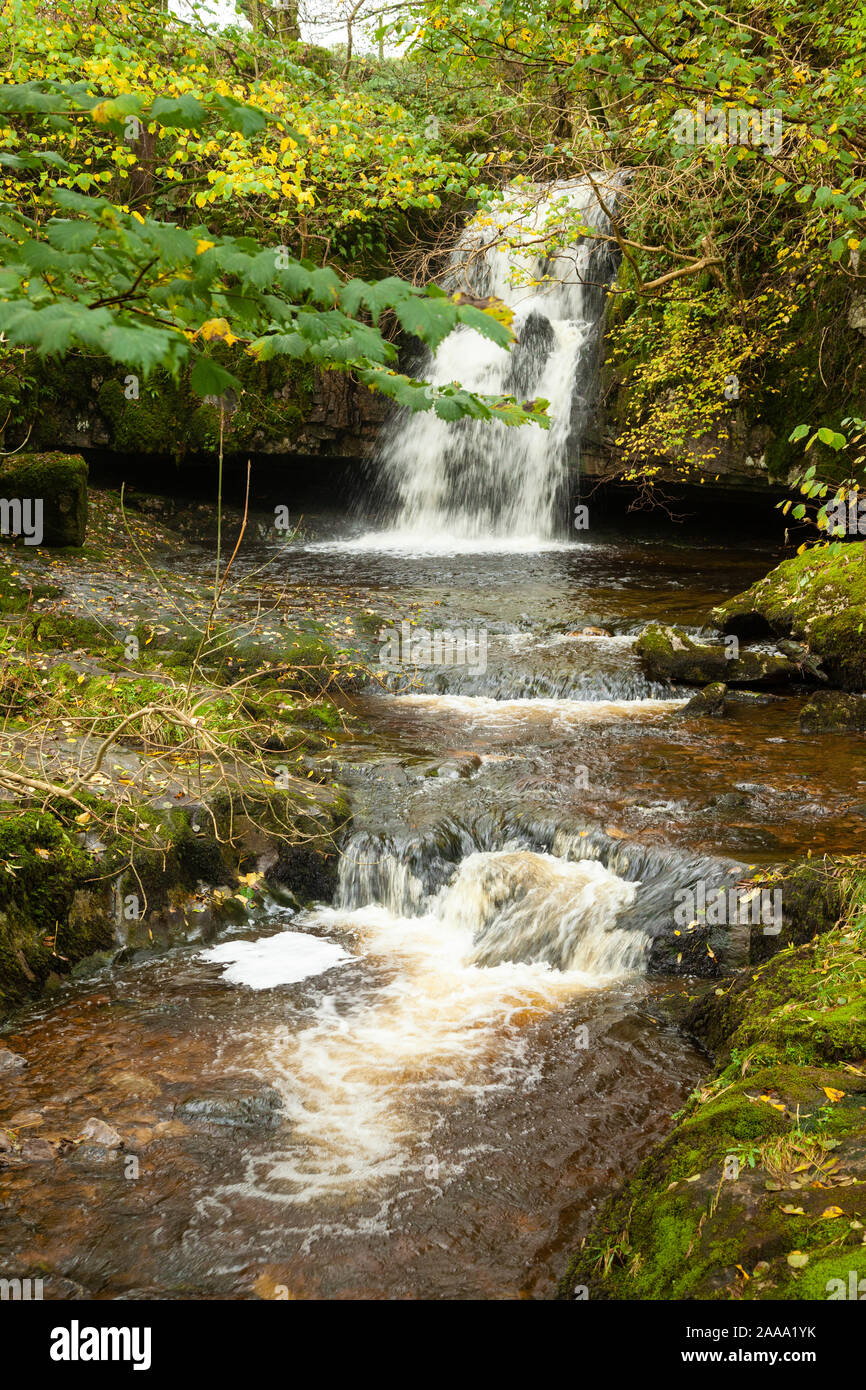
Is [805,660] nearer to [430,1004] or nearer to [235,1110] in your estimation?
[430,1004]

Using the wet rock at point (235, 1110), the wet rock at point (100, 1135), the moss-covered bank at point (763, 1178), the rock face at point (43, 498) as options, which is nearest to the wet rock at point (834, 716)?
the moss-covered bank at point (763, 1178)

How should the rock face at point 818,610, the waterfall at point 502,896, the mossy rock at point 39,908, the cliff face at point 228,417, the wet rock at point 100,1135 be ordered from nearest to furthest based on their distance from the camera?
the wet rock at point 100,1135
the mossy rock at point 39,908
the waterfall at point 502,896
the rock face at point 818,610
the cliff face at point 228,417

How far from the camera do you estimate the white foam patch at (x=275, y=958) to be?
5.42 meters

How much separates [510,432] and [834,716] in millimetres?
10499

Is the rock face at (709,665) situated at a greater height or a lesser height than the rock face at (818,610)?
lesser

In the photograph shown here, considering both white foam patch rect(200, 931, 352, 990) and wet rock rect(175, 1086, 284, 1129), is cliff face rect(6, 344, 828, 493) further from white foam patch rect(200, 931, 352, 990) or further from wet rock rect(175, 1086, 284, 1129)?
wet rock rect(175, 1086, 284, 1129)

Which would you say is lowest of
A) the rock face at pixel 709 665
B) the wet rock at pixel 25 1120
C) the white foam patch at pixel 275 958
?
the wet rock at pixel 25 1120

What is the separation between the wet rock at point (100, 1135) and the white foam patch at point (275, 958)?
138cm

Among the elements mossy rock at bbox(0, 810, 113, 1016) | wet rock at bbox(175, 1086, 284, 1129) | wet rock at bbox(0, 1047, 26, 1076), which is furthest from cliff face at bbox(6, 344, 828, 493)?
wet rock at bbox(0, 1047, 26, 1076)

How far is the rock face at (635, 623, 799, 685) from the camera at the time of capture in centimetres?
960

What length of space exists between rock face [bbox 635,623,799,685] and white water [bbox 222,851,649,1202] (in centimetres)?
401

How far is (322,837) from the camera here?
648 centimetres

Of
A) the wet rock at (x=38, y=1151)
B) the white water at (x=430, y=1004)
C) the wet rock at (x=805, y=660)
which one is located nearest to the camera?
the wet rock at (x=38, y=1151)

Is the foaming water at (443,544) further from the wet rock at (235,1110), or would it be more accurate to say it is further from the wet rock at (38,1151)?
the wet rock at (38,1151)
